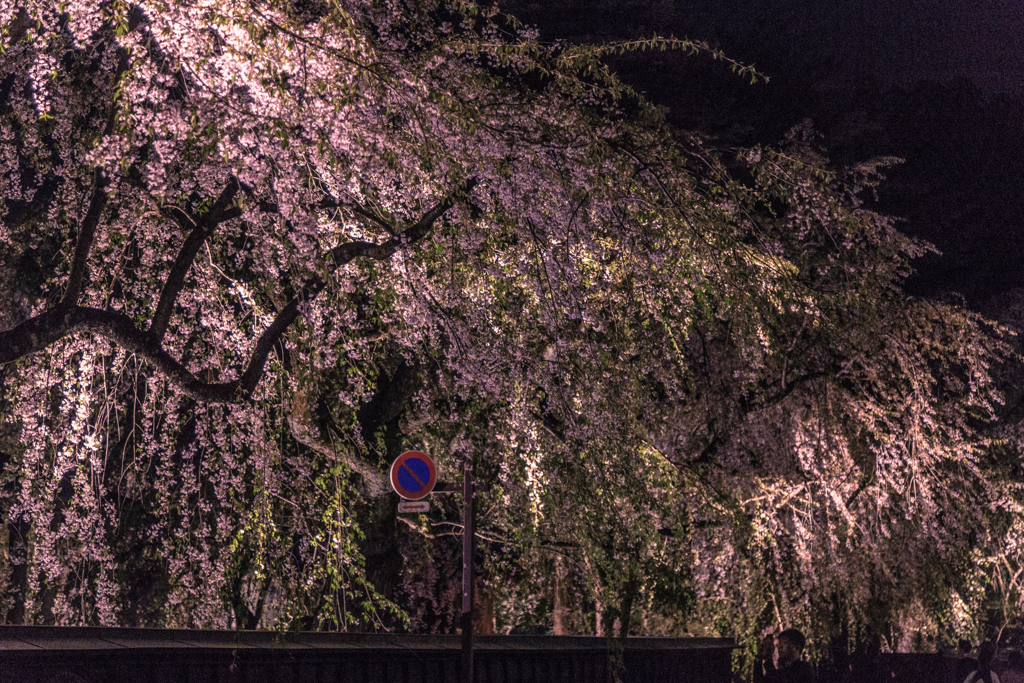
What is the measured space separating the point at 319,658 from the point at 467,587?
1.34m

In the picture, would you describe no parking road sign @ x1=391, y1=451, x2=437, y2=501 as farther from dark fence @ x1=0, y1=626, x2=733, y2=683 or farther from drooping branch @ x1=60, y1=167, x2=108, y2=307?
drooping branch @ x1=60, y1=167, x2=108, y2=307

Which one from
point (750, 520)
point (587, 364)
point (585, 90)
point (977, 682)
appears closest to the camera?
point (587, 364)

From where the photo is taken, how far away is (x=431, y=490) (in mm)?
8109

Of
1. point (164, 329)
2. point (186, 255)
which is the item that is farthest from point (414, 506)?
point (186, 255)

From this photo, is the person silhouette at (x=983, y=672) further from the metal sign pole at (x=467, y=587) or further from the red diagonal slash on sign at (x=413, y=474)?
the red diagonal slash on sign at (x=413, y=474)

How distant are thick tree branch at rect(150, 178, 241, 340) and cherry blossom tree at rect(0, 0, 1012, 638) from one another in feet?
0.09

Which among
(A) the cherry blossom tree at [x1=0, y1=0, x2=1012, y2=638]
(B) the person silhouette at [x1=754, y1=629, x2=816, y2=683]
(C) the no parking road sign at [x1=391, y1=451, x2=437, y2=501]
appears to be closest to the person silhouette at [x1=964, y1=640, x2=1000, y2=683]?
(B) the person silhouette at [x1=754, y1=629, x2=816, y2=683]

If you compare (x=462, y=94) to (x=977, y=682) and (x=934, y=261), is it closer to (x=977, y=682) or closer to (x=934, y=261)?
→ (x=934, y=261)

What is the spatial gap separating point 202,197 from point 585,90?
2954 millimetres

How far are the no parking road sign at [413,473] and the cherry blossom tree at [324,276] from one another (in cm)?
39

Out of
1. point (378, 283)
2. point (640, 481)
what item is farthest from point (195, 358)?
Answer: point (640, 481)

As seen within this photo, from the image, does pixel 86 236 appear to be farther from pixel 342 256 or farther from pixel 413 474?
pixel 413 474

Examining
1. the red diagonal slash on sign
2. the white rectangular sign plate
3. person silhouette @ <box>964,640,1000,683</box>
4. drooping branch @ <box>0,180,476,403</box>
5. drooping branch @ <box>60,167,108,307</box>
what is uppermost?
drooping branch @ <box>60,167,108,307</box>

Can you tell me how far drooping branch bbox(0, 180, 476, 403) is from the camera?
6.18m
